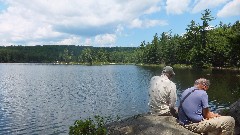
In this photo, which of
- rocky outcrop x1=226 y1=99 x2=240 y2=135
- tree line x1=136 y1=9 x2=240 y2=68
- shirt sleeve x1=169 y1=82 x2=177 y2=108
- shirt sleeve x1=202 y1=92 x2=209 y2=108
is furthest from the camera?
tree line x1=136 y1=9 x2=240 y2=68

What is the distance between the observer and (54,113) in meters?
33.1

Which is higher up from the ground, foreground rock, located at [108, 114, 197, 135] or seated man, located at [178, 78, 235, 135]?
seated man, located at [178, 78, 235, 135]

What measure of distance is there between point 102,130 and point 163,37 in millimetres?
171632

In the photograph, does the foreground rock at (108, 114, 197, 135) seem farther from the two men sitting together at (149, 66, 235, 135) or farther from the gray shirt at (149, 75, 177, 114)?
the gray shirt at (149, 75, 177, 114)

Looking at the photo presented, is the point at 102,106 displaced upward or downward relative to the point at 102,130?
downward

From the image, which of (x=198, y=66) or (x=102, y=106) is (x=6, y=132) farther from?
(x=198, y=66)

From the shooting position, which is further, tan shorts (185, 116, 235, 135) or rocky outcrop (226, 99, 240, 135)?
rocky outcrop (226, 99, 240, 135)

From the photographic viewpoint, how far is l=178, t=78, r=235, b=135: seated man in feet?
31.7

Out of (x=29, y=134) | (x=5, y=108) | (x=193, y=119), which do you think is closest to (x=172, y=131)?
(x=193, y=119)

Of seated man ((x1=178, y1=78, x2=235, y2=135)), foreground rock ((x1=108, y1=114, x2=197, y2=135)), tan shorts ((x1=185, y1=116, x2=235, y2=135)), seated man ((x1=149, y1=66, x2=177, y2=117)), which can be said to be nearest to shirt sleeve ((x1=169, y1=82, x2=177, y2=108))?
seated man ((x1=149, y1=66, x2=177, y2=117))

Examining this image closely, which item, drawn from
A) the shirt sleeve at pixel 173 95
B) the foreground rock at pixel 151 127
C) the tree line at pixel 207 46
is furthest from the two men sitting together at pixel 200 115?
the tree line at pixel 207 46

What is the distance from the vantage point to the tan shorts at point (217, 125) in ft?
31.7

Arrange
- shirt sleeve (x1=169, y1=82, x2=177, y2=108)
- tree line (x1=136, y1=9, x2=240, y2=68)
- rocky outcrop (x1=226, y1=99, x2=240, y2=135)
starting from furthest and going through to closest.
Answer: tree line (x1=136, y1=9, x2=240, y2=68) → rocky outcrop (x1=226, y1=99, x2=240, y2=135) → shirt sleeve (x1=169, y1=82, x2=177, y2=108)

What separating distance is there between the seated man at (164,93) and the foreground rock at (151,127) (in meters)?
0.45
